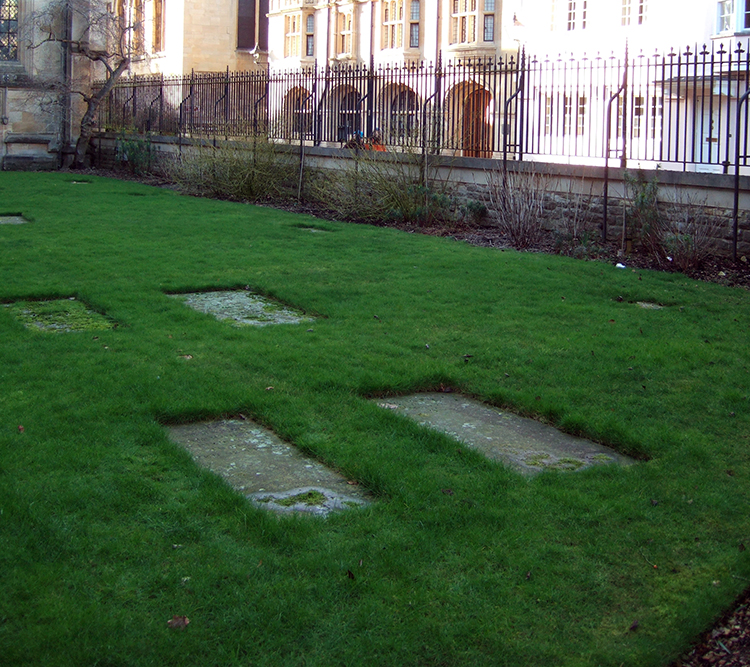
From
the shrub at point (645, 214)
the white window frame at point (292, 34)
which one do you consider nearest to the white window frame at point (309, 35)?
the white window frame at point (292, 34)

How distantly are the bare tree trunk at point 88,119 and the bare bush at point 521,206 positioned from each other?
16.9 metres

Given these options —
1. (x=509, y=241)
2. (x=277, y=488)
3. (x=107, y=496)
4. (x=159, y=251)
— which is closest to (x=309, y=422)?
(x=277, y=488)

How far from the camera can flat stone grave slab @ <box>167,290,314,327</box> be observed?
280 inches

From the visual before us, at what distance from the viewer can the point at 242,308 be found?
752 centimetres

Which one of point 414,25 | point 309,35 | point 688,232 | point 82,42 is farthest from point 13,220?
point 309,35

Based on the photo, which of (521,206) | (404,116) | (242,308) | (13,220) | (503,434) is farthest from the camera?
(404,116)

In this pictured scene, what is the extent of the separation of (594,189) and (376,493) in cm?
877

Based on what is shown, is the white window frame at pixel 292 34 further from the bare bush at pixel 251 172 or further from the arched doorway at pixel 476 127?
the arched doorway at pixel 476 127

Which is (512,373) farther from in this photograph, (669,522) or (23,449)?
(23,449)

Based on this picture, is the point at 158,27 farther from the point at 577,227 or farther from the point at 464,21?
the point at 577,227

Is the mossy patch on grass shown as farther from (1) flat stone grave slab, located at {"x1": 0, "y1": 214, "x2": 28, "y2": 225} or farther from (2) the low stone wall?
(1) flat stone grave slab, located at {"x1": 0, "y1": 214, "x2": 28, "y2": 225}

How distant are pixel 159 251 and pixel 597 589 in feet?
26.2

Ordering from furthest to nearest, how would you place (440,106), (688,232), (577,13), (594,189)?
(577,13), (440,106), (594,189), (688,232)

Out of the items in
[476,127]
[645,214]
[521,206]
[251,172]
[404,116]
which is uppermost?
[404,116]
